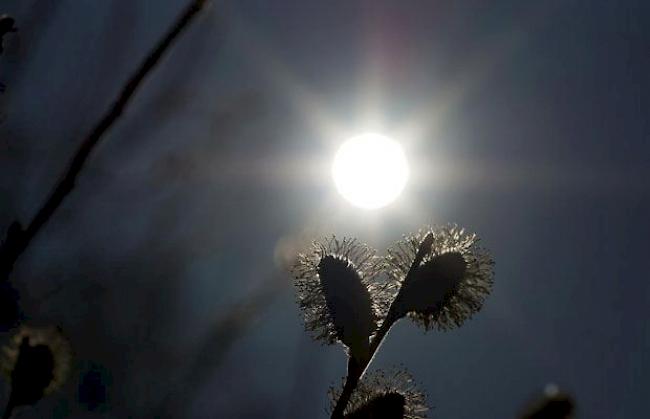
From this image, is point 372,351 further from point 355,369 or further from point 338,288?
point 338,288

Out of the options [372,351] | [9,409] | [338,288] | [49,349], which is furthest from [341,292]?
[9,409]

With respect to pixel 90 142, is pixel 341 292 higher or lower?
higher

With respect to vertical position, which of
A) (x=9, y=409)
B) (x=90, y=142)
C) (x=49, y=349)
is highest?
(x=90, y=142)

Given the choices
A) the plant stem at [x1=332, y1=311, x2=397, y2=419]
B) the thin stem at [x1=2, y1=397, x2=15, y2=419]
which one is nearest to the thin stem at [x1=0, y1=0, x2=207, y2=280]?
the thin stem at [x1=2, y1=397, x2=15, y2=419]

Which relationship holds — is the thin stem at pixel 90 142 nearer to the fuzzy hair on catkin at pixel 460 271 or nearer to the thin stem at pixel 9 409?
the thin stem at pixel 9 409

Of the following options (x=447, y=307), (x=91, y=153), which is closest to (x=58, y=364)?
(x=91, y=153)

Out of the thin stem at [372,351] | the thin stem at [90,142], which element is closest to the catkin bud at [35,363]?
the thin stem at [90,142]

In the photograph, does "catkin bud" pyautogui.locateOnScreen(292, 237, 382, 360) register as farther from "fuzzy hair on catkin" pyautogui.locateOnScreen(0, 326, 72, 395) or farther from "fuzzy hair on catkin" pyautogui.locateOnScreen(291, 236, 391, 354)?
"fuzzy hair on catkin" pyautogui.locateOnScreen(0, 326, 72, 395)
